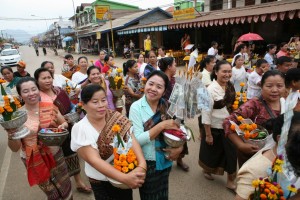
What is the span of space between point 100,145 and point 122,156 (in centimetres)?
24

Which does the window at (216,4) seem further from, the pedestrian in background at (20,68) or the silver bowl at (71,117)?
the silver bowl at (71,117)

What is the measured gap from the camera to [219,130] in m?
3.03

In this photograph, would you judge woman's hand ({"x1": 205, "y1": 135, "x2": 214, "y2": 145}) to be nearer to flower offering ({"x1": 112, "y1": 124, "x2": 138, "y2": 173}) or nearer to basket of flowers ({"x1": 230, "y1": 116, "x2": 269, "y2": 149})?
basket of flowers ({"x1": 230, "y1": 116, "x2": 269, "y2": 149})

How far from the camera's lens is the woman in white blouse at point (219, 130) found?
9.37 feet

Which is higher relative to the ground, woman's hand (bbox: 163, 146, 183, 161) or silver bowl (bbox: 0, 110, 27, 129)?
silver bowl (bbox: 0, 110, 27, 129)

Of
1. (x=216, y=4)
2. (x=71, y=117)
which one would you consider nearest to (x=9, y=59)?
(x=216, y=4)

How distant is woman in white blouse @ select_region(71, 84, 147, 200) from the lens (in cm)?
161

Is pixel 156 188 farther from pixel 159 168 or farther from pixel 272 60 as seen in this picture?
pixel 272 60

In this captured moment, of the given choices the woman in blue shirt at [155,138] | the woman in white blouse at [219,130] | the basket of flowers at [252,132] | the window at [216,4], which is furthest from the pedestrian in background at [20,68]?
the window at [216,4]

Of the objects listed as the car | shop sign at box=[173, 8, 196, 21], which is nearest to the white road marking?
shop sign at box=[173, 8, 196, 21]

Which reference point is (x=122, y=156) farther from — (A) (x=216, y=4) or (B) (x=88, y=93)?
(A) (x=216, y=4)

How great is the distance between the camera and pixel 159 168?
2.03m

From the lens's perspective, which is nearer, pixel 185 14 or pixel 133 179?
pixel 133 179

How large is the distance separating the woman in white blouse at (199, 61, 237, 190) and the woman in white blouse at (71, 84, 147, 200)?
1373 millimetres
